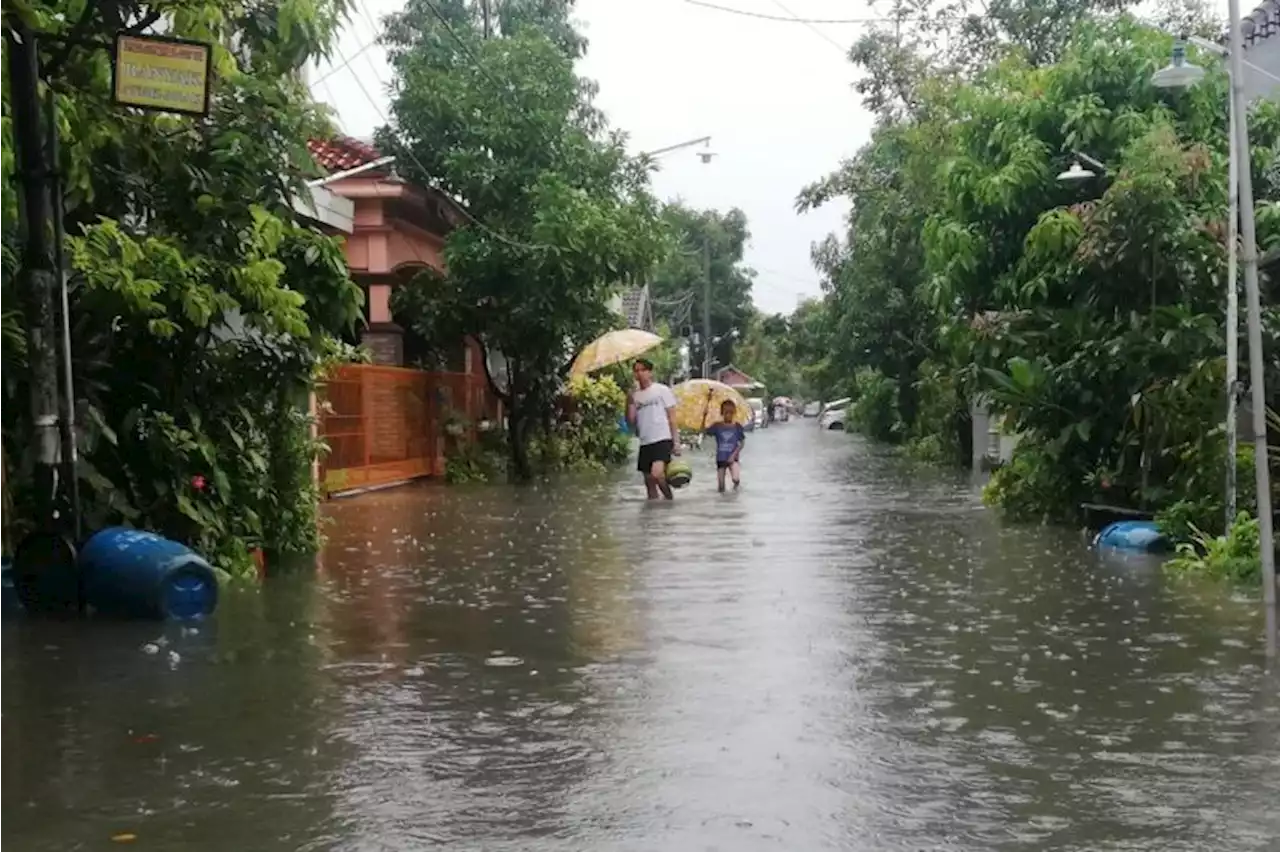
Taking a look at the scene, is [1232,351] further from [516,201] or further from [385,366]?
[385,366]

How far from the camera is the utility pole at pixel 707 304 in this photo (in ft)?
256

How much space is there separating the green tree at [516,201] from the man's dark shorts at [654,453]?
3704mm

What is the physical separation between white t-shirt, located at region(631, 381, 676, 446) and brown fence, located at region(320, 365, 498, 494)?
390 centimetres

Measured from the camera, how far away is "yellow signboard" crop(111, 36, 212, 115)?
326 inches

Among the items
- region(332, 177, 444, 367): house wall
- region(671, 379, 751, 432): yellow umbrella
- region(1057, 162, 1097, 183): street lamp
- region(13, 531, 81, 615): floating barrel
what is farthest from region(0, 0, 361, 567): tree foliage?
region(671, 379, 751, 432): yellow umbrella

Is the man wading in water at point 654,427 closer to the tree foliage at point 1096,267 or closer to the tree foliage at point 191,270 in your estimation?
the tree foliage at point 1096,267

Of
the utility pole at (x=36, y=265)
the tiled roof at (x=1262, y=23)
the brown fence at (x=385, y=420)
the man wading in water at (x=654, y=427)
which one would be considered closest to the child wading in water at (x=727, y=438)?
the man wading in water at (x=654, y=427)

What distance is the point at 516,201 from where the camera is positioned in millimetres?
22969

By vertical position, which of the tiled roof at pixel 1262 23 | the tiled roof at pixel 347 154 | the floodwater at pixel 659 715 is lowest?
the floodwater at pixel 659 715

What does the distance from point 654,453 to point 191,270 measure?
1011 cm

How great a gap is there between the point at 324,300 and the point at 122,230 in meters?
1.51

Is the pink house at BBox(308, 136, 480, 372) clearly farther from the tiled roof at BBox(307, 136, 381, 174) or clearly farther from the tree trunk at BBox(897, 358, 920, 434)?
the tree trunk at BBox(897, 358, 920, 434)

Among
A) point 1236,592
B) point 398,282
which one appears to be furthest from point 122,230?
point 398,282

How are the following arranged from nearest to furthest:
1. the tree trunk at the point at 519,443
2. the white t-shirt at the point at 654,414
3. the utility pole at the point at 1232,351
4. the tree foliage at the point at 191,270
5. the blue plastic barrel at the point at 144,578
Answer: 1. the blue plastic barrel at the point at 144,578
2. the tree foliage at the point at 191,270
3. the utility pole at the point at 1232,351
4. the white t-shirt at the point at 654,414
5. the tree trunk at the point at 519,443
